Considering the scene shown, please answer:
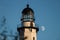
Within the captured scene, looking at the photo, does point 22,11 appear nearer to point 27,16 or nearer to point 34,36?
point 27,16

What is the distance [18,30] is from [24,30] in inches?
49.4

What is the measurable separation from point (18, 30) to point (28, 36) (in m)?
1.93

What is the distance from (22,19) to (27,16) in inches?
31.0

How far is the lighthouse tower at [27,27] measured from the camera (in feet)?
145

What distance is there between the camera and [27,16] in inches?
1758

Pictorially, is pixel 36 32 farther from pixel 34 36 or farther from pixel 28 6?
pixel 28 6

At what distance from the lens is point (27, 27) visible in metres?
44.2

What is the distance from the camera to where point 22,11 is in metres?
44.8

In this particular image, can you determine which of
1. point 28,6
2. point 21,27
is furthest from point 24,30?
point 28,6

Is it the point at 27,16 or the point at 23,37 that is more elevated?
the point at 27,16

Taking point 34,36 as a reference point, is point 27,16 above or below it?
above

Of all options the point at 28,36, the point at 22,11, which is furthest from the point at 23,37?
the point at 22,11

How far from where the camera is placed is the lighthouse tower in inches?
1736

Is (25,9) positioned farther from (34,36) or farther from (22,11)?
(34,36)
